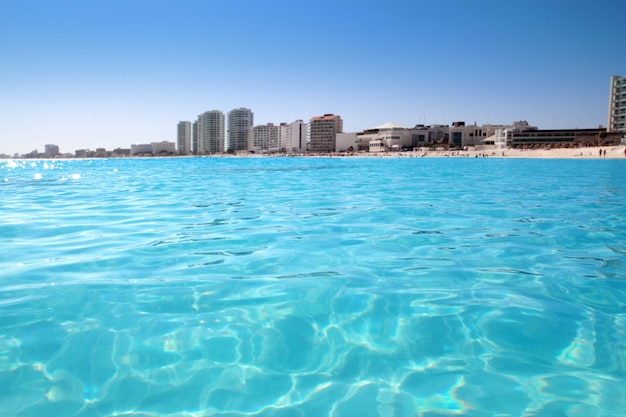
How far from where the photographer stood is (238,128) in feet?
638

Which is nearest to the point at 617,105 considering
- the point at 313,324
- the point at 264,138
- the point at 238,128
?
the point at 313,324

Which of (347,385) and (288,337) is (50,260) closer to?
(288,337)

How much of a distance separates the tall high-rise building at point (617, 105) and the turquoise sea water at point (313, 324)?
4271 inches

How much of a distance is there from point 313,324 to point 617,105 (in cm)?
11660

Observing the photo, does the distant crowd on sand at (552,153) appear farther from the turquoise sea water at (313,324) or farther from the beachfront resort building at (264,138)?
the beachfront resort building at (264,138)

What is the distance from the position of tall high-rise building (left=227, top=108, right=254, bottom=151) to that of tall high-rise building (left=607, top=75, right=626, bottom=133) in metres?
134

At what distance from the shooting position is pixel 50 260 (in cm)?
611

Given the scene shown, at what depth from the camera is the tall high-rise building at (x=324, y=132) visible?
14788 cm

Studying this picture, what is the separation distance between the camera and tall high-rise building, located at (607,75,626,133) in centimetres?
9512

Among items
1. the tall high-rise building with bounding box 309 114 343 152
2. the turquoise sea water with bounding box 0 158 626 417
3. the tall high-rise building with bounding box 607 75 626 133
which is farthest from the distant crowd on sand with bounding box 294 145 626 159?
the turquoise sea water with bounding box 0 158 626 417

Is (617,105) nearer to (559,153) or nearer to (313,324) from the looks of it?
(559,153)

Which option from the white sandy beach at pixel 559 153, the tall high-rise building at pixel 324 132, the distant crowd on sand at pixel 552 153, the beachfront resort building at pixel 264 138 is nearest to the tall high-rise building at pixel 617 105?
the distant crowd on sand at pixel 552 153

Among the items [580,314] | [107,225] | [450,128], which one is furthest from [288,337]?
[450,128]

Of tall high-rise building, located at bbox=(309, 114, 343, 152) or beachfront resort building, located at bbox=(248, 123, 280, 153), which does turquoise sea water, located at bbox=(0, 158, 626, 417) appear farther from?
beachfront resort building, located at bbox=(248, 123, 280, 153)
